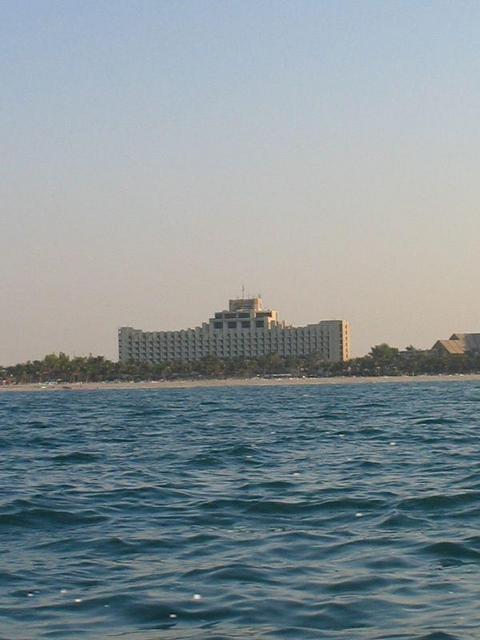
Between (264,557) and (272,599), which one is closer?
(272,599)

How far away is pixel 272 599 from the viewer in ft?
38.3

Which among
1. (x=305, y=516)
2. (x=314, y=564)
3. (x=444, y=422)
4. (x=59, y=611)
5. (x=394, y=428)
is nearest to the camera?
(x=59, y=611)

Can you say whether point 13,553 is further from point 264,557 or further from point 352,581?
point 352,581

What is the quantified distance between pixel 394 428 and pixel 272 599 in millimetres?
29215

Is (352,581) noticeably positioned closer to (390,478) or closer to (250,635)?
(250,635)

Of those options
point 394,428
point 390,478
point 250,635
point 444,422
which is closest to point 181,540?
point 250,635

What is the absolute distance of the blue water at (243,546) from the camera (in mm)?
10984

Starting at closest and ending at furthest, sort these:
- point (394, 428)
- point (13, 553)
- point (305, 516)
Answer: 1. point (13, 553)
2. point (305, 516)
3. point (394, 428)

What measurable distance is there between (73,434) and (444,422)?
1422 centimetres

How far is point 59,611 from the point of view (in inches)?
451

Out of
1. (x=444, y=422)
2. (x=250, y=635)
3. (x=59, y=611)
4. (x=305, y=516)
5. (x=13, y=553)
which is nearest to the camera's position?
(x=250, y=635)

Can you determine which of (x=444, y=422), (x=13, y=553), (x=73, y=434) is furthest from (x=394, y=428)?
(x=13, y=553)

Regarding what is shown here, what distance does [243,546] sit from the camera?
1473 centimetres

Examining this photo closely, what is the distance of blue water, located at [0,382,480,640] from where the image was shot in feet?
36.0
